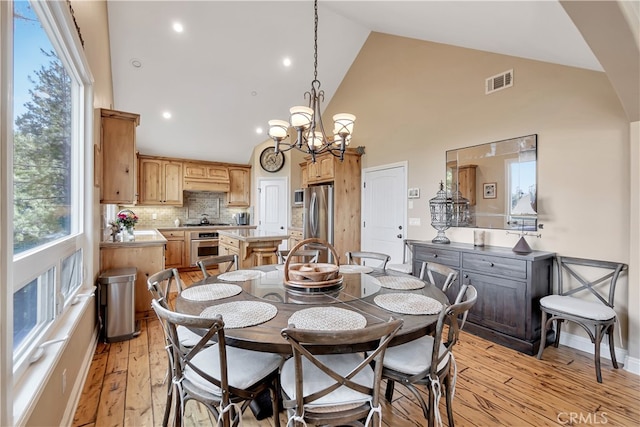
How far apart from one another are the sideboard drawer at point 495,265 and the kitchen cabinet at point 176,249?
5.49 metres

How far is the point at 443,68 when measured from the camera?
3.82m

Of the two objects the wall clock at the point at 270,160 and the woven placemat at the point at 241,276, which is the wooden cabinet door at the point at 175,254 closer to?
the wall clock at the point at 270,160

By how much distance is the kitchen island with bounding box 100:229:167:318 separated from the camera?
3227 millimetres

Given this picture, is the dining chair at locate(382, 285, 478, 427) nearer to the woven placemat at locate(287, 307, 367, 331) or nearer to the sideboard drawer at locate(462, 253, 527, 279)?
the woven placemat at locate(287, 307, 367, 331)

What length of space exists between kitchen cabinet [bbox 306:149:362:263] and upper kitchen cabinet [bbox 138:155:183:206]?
10.9 feet

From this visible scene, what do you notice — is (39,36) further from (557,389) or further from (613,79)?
(557,389)

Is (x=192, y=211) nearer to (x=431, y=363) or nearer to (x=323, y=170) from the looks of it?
(x=323, y=170)

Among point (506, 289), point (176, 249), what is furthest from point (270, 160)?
point (506, 289)

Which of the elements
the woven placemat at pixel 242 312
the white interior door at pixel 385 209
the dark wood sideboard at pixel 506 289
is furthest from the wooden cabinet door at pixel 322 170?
the woven placemat at pixel 242 312

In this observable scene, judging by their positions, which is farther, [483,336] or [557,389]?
[483,336]

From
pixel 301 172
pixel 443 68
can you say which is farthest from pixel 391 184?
pixel 301 172

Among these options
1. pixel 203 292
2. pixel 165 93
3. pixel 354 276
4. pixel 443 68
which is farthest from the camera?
pixel 165 93

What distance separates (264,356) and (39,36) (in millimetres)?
2084

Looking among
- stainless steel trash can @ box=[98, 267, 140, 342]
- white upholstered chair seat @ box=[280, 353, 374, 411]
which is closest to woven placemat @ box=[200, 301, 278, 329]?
white upholstered chair seat @ box=[280, 353, 374, 411]
